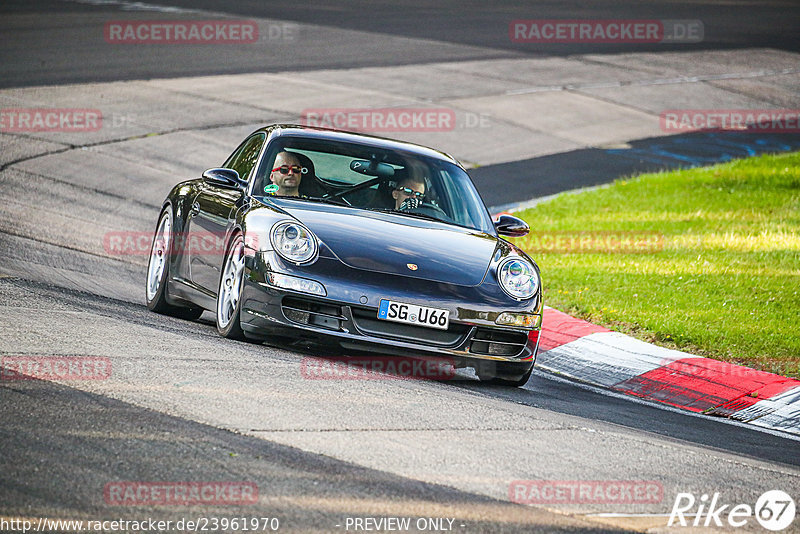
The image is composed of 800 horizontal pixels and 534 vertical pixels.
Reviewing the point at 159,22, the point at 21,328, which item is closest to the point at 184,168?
the point at 21,328

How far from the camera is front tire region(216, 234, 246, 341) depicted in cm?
714

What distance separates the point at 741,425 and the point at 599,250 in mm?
5555

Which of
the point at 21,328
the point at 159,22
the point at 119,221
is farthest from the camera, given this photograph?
the point at 159,22

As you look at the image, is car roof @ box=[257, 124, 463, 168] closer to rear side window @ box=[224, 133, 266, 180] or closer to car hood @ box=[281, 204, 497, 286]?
rear side window @ box=[224, 133, 266, 180]

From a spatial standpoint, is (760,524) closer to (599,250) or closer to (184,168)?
(599,250)

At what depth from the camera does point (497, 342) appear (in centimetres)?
707

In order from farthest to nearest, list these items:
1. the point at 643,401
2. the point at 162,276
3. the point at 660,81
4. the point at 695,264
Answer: the point at 660,81
the point at 695,264
the point at 162,276
the point at 643,401

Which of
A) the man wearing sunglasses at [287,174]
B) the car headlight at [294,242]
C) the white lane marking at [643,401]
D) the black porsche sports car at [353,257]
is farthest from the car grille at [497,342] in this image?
the man wearing sunglasses at [287,174]

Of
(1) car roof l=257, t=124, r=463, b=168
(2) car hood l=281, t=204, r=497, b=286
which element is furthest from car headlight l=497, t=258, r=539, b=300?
(1) car roof l=257, t=124, r=463, b=168

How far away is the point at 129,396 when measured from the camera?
535 centimetres

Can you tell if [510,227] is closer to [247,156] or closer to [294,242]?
[294,242]

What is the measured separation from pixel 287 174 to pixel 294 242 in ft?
3.88

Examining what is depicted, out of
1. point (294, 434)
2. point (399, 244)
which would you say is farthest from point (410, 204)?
point (294, 434)

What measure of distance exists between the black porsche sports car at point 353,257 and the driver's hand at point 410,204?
0.01 meters
